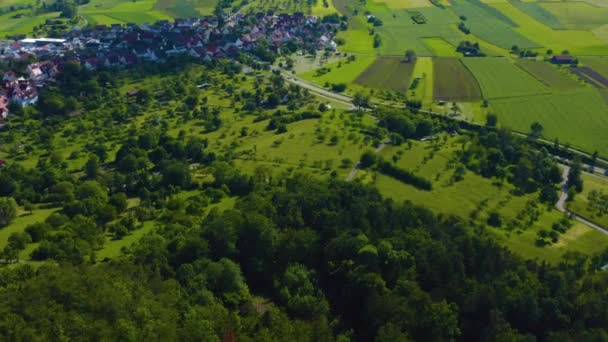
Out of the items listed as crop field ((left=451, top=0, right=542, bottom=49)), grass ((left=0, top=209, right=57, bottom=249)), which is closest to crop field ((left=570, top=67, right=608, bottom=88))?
crop field ((left=451, top=0, right=542, bottom=49))

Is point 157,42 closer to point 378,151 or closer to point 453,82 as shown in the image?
point 453,82

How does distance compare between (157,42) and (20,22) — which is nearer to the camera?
(157,42)

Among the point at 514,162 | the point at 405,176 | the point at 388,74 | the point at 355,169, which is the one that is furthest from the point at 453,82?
the point at 355,169

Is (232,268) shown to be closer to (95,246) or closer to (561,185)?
(95,246)

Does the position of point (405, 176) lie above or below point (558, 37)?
below

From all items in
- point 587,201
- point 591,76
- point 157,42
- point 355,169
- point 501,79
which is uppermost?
point 591,76

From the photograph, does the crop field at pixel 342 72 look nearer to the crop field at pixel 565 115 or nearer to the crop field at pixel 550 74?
the crop field at pixel 565 115
